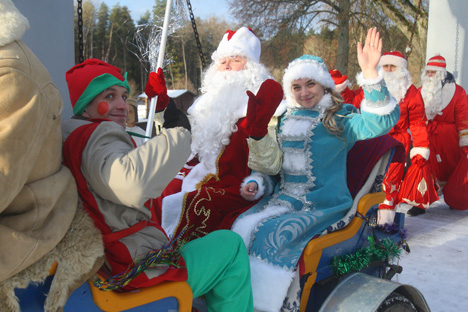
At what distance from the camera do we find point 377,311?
1.88 meters

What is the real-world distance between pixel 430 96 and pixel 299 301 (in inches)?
176

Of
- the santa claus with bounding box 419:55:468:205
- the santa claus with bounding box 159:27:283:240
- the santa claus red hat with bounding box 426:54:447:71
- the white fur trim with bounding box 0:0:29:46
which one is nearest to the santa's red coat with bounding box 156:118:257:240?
the santa claus with bounding box 159:27:283:240

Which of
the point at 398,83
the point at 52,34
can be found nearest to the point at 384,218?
the point at 52,34

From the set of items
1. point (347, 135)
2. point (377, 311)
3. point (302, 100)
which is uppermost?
point (302, 100)

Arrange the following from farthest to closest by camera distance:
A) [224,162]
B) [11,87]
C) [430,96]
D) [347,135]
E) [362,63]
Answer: [430,96], [224,162], [347,135], [362,63], [11,87]

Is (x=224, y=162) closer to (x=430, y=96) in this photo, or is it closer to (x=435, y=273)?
(x=435, y=273)

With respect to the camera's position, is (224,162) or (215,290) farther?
(224,162)

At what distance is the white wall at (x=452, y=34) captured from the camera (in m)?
7.66

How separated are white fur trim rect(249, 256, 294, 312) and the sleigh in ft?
0.25

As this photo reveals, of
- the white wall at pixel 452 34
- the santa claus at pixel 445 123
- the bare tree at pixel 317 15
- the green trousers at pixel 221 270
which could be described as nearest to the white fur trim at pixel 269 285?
the green trousers at pixel 221 270

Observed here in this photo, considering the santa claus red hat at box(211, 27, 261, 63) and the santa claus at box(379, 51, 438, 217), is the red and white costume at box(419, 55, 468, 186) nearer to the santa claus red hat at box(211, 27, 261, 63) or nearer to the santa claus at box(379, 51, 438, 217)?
the santa claus at box(379, 51, 438, 217)

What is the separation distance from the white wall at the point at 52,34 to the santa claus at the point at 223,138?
83cm

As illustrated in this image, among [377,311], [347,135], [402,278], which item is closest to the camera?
[377,311]

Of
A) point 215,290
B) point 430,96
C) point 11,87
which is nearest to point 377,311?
point 215,290
